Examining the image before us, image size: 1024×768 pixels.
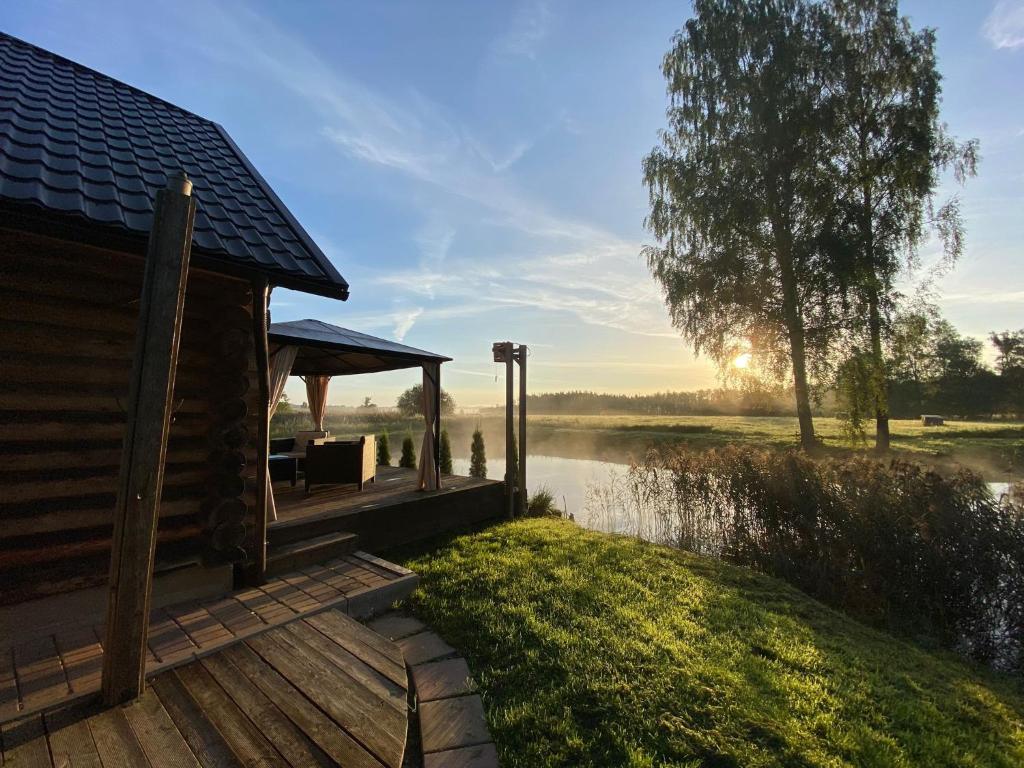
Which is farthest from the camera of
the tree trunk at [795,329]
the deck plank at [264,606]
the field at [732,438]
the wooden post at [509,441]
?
the field at [732,438]

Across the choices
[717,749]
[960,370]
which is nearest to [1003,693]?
[717,749]

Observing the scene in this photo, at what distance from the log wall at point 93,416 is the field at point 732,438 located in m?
6.62

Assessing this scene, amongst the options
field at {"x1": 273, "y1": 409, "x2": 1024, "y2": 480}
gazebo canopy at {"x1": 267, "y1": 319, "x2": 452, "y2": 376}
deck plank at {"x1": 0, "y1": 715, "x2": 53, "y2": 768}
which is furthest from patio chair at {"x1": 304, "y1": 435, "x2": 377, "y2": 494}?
field at {"x1": 273, "y1": 409, "x2": 1024, "y2": 480}

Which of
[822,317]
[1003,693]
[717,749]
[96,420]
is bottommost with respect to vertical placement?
[1003,693]

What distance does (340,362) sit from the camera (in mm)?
7637

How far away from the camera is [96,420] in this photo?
2691mm

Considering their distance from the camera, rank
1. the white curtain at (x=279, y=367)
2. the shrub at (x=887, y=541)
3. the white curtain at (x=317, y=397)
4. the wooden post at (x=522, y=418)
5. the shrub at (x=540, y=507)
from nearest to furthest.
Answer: the shrub at (x=887, y=541) → the white curtain at (x=279, y=367) → the wooden post at (x=522, y=418) → the shrub at (x=540, y=507) → the white curtain at (x=317, y=397)

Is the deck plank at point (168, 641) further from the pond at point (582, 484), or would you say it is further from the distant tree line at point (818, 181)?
the distant tree line at point (818, 181)

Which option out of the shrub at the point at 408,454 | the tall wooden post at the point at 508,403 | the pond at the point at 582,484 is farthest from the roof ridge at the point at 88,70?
the pond at the point at 582,484

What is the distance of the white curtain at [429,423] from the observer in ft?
18.9

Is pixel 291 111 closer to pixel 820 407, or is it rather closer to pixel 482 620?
pixel 482 620

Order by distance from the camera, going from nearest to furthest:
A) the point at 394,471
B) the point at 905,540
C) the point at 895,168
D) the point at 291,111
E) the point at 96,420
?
the point at 96,420 < the point at 905,540 < the point at 291,111 < the point at 394,471 < the point at 895,168

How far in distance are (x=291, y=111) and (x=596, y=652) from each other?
6867 millimetres

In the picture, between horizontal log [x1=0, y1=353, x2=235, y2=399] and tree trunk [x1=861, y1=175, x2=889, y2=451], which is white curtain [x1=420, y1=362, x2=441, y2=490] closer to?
horizontal log [x1=0, y1=353, x2=235, y2=399]
